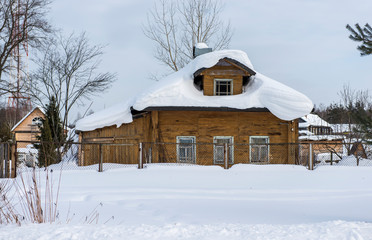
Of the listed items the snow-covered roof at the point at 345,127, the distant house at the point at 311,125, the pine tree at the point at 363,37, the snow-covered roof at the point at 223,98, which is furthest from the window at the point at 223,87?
the distant house at the point at 311,125

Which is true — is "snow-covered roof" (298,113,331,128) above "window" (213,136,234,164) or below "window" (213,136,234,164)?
above

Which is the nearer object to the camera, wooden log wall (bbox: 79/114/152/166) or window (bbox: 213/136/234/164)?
window (bbox: 213/136/234/164)

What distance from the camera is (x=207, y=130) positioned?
59.0ft

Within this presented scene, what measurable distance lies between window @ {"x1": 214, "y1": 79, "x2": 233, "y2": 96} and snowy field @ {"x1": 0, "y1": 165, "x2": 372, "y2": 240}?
495 centimetres

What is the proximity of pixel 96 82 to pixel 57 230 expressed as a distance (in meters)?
28.2

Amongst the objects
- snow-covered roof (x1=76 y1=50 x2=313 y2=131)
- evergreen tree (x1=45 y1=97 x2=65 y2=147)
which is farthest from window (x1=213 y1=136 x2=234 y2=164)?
evergreen tree (x1=45 y1=97 x2=65 y2=147)

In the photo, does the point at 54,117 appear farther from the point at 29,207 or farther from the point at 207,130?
the point at 29,207

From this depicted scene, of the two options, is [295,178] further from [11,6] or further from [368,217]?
[11,6]

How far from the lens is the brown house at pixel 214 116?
17.4 meters

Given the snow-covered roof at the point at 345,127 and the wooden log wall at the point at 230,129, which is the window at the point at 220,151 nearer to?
the wooden log wall at the point at 230,129

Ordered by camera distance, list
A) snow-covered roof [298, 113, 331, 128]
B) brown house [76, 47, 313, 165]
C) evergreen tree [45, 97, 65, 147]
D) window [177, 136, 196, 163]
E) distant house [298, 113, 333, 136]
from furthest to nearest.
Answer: snow-covered roof [298, 113, 331, 128]
distant house [298, 113, 333, 136]
evergreen tree [45, 97, 65, 147]
window [177, 136, 196, 163]
brown house [76, 47, 313, 165]

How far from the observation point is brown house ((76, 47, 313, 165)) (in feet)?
57.1

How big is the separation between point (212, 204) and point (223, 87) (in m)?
9.90

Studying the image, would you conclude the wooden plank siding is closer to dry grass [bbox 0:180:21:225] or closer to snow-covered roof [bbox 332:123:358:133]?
snow-covered roof [bbox 332:123:358:133]
